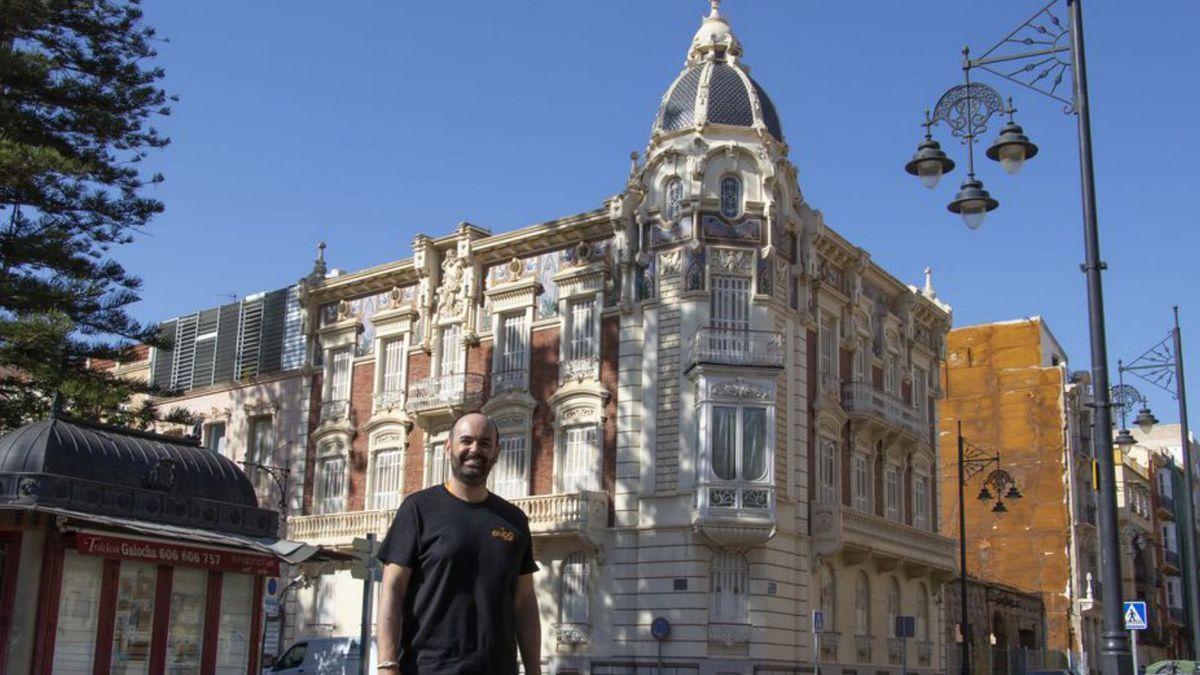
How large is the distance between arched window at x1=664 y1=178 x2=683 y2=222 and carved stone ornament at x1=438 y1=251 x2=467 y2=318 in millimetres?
7205

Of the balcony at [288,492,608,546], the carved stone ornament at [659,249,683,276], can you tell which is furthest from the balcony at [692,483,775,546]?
the carved stone ornament at [659,249,683,276]

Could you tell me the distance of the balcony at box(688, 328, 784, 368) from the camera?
105ft

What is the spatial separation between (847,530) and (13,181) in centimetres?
2176

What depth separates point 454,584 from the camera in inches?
239

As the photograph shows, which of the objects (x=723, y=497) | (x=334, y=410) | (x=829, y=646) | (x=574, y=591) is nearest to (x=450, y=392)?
(x=334, y=410)

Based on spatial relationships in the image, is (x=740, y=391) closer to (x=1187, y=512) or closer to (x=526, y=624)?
(x=1187, y=512)

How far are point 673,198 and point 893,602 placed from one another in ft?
46.5

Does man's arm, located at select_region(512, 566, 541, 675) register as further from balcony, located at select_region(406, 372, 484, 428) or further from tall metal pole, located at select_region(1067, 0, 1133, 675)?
balcony, located at select_region(406, 372, 484, 428)

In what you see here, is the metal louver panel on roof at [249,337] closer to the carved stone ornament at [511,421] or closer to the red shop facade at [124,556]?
the carved stone ornament at [511,421]

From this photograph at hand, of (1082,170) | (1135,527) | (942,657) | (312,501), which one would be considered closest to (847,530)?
(942,657)

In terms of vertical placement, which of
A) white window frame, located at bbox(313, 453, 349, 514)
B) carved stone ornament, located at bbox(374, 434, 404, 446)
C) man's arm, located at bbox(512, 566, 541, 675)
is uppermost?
carved stone ornament, located at bbox(374, 434, 404, 446)

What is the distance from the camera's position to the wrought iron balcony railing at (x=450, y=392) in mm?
36656

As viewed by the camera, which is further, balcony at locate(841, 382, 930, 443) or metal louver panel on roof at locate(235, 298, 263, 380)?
metal louver panel on roof at locate(235, 298, 263, 380)

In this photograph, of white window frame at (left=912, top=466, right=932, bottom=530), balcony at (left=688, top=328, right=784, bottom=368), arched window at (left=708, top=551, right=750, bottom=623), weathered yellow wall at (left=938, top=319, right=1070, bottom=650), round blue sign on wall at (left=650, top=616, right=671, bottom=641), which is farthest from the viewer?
weathered yellow wall at (left=938, top=319, right=1070, bottom=650)
